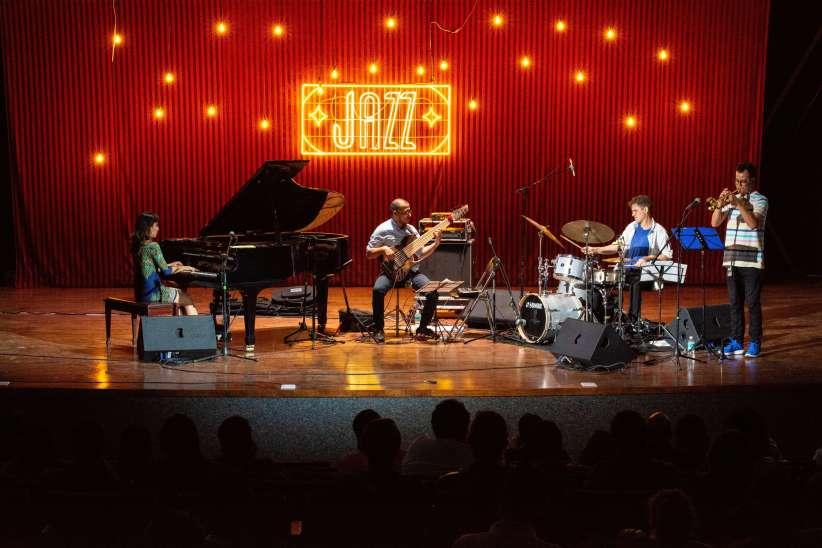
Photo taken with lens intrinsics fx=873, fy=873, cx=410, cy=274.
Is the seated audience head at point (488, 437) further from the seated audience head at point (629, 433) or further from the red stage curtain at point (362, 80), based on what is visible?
the red stage curtain at point (362, 80)

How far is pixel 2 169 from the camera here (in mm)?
11695

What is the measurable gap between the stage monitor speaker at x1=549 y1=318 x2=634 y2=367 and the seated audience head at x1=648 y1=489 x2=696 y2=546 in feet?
12.4

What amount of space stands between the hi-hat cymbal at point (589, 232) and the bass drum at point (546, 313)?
0.53m

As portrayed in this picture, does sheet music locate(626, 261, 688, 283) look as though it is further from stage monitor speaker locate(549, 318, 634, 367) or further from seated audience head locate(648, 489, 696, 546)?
seated audience head locate(648, 489, 696, 546)

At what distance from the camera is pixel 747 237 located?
6.68 m

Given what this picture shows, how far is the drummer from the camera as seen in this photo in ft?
24.9

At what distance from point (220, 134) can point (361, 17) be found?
2.38m

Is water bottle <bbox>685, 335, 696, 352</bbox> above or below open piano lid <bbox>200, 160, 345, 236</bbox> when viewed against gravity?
below

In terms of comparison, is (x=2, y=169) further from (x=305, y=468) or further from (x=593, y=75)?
(x=305, y=468)

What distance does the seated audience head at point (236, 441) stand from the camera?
3594mm

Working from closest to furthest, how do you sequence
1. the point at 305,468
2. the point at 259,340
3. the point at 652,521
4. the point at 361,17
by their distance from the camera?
the point at 652,521 → the point at 305,468 → the point at 259,340 → the point at 361,17

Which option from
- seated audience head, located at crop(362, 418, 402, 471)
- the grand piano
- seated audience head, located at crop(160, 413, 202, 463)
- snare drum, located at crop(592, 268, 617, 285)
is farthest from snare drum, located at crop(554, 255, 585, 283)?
seated audience head, located at crop(160, 413, 202, 463)

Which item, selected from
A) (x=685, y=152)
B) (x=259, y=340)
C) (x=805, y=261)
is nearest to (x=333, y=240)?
(x=259, y=340)

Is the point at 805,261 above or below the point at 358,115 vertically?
below
